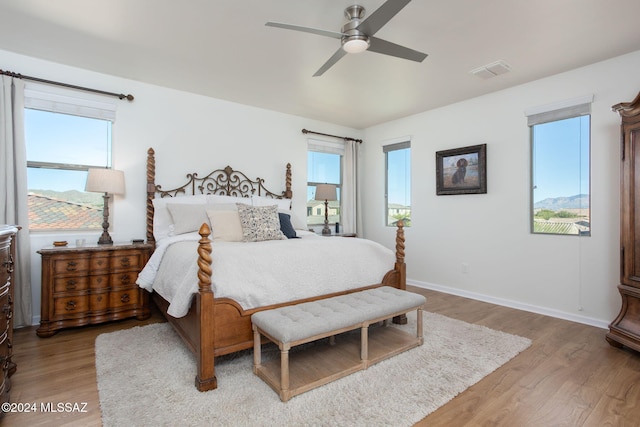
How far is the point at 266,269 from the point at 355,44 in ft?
5.57

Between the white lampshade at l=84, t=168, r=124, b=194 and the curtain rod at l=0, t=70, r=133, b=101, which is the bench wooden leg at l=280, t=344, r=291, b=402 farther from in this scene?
the curtain rod at l=0, t=70, r=133, b=101

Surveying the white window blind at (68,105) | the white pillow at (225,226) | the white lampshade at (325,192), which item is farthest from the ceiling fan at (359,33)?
the white lampshade at (325,192)

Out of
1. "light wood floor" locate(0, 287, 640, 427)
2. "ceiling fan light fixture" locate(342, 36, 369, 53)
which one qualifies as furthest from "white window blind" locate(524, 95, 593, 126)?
"ceiling fan light fixture" locate(342, 36, 369, 53)

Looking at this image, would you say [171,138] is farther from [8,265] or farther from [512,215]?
[512,215]

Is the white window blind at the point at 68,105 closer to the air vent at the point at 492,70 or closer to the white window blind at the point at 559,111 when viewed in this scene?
the air vent at the point at 492,70

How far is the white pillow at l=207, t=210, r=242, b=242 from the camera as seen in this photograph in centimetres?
310

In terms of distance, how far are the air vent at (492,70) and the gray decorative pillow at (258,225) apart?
2.57 metres

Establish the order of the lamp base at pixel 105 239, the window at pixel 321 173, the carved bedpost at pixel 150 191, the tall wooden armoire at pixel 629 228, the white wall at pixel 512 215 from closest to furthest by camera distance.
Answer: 1. the tall wooden armoire at pixel 629 228
2. the white wall at pixel 512 215
3. the lamp base at pixel 105 239
4. the carved bedpost at pixel 150 191
5. the window at pixel 321 173

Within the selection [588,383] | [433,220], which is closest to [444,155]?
[433,220]

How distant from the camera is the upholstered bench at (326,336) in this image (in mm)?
1886

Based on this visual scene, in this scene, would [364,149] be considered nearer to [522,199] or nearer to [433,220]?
[433,220]

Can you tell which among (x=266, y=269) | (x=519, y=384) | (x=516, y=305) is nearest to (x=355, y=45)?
(x=266, y=269)

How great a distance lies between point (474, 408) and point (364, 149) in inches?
178

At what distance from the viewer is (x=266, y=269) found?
2.29 metres
